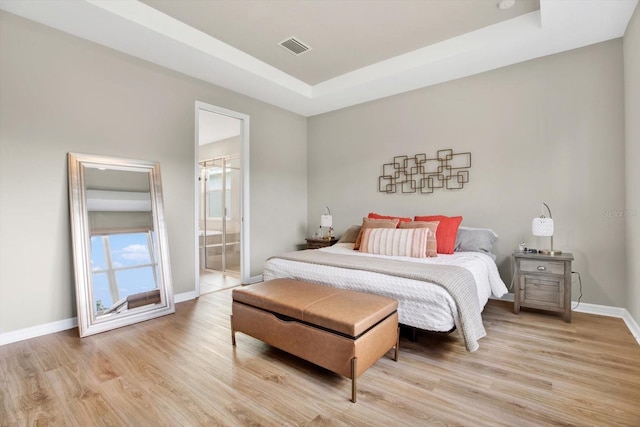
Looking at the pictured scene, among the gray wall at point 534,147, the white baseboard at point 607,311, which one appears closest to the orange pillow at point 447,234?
the gray wall at point 534,147

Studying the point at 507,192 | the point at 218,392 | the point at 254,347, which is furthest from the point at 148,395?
the point at 507,192

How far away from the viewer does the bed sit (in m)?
2.12

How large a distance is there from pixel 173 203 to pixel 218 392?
2.38m

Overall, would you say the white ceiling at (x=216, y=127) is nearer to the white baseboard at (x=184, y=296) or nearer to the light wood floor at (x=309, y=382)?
the white baseboard at (x=184, y=296)

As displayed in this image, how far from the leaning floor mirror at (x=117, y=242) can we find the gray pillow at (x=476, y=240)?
324 centimetres

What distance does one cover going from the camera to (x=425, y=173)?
162 inches

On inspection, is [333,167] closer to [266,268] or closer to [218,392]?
[266,268]

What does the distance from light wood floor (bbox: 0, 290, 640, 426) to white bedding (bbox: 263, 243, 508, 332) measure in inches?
12.6

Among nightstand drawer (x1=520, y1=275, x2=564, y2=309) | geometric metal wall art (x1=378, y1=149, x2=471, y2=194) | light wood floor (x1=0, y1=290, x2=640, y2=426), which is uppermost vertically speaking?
geometric metal wall art (x1=378, y1=149, x2=471, y2=194)

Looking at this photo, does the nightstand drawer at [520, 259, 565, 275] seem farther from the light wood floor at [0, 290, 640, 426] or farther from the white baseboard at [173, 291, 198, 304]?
the white baseboard at [173, 291, 198, 304]

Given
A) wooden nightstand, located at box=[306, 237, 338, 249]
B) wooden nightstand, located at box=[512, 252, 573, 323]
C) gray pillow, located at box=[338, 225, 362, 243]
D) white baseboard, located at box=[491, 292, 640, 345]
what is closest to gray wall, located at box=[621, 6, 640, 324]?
white baseboard, located at box=[491, 292, 640, 345]

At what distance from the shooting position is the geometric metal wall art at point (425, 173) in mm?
3844

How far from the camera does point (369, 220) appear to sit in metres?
3.88

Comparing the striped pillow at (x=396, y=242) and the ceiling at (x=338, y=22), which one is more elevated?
the ceiling at (x=338, y=22)
